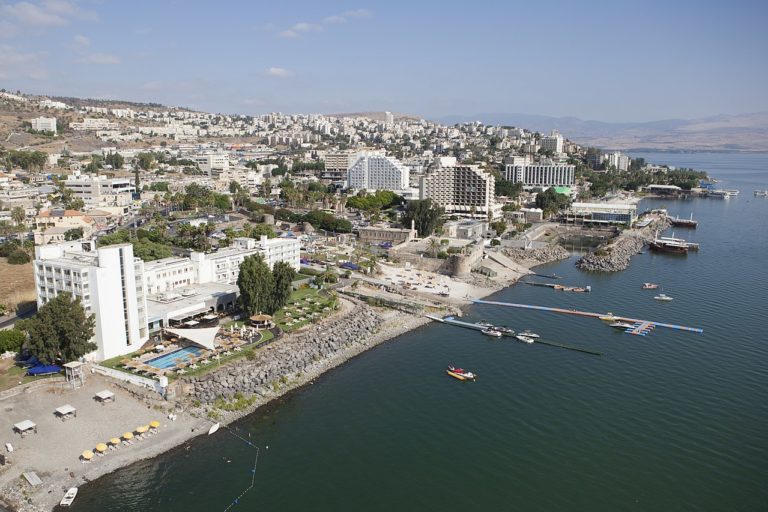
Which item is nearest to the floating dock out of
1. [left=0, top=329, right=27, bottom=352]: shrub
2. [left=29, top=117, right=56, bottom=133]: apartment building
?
[left=0, top=329, right=27, bottom=352]: shrub

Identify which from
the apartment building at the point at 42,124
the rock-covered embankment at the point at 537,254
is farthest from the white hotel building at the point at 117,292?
the apartment building at the point at 42,124

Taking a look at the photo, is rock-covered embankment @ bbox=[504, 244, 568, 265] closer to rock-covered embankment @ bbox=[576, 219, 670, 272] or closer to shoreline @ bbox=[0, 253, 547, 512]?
rock-covered embankment @ bbox=[576, 219, 670, 272]

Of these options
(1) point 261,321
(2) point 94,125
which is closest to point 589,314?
(1) point 261,321

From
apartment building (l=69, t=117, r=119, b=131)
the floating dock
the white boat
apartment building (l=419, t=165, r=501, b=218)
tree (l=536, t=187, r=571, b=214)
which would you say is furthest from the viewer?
apartment building (l=69, t=117, r=119, b=131)

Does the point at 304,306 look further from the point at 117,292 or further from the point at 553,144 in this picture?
the point at 553,144

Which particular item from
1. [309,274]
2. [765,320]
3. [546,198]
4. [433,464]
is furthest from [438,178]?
[433,464]

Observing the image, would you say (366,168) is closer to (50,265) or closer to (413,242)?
(413,242)
